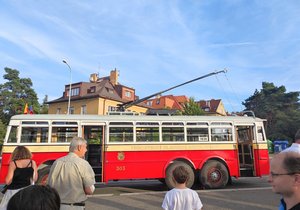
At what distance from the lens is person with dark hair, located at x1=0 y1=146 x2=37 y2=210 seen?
15.9ft

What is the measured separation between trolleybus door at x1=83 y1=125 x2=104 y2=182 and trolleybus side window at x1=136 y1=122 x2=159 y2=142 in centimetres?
145

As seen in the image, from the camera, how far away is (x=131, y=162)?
453 inches

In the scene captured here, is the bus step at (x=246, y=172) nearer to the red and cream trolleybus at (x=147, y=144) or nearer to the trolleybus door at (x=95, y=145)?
the red and cream trolleybus at (x=147, y=144)

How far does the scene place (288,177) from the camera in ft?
7.55

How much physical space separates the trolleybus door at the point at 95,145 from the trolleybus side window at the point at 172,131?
2.51m

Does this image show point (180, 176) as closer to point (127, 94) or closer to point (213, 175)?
point (213, 175)

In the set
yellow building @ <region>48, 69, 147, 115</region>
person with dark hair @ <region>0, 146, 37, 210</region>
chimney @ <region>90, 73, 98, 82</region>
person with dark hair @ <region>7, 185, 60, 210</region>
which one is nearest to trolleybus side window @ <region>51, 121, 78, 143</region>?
person with dark hair @ <region>0, 146, 37, 210</region>

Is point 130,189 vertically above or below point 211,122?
below

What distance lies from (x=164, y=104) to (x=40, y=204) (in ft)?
221

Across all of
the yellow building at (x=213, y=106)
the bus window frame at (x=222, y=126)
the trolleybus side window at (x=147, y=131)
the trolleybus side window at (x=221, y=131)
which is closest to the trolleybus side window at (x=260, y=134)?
the bus window frame at (x=222, y=126)

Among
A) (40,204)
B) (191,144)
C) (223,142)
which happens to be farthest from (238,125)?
(40,204)

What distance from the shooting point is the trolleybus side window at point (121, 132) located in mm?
11609

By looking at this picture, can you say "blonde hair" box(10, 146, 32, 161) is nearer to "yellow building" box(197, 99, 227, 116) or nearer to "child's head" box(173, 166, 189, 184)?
"child's head" box(173, 166, 189, 184)

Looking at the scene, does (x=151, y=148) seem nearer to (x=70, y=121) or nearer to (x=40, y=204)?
(x=70, y=121)
